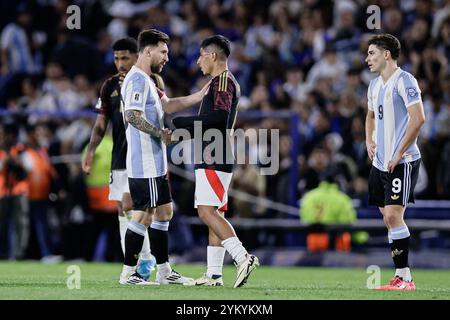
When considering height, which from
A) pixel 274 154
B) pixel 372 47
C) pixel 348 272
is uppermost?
pixel 372 47

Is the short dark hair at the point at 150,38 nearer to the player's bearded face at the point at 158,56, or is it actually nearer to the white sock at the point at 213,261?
the player's bearded face at the point at 158,56

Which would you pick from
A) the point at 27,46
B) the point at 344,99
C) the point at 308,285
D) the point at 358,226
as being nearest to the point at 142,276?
the point at 308,285

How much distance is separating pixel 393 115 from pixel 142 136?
8.12 feet

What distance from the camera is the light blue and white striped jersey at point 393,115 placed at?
10.7 meters

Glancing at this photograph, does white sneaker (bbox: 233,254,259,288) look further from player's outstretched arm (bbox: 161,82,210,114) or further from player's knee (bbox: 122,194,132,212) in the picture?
player's knee (bbox: 122,194,132,212)

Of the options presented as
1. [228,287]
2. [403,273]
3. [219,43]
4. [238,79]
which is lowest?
[228,287]

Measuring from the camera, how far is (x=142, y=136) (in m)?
10.8

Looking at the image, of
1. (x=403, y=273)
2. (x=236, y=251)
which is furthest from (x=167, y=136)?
(x=403, y=273)

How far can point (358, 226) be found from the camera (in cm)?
1725

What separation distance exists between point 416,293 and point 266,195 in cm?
858

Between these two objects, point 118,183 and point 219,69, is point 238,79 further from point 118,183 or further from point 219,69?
point 219,69

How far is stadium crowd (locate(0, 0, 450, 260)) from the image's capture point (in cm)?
1838

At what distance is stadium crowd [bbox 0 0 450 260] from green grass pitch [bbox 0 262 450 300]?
Answer: 3.33 metres
